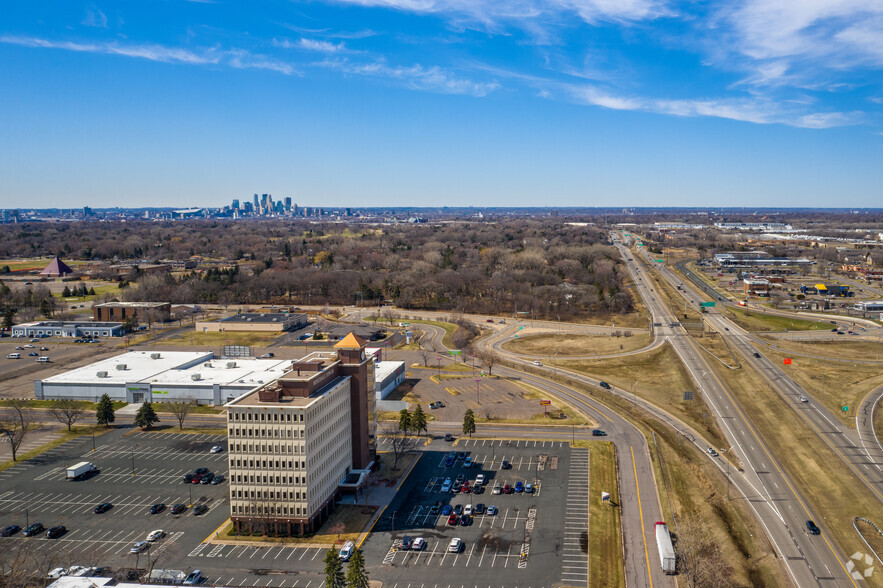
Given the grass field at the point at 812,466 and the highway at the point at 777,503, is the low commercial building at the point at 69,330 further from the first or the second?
the grass field at the point at 812,466

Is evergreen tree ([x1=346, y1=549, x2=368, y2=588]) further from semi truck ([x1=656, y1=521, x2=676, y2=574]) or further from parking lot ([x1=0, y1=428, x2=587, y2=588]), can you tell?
semi truck ([x1=656, y1=521, x2=676, y2=574])

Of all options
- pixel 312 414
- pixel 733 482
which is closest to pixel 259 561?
pixel 312 414

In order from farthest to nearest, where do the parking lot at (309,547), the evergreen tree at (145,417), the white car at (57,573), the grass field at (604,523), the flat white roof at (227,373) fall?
1. the flat white roof at (227,373)
2. the evergreen tree at (145,417)
3. the parking lot at (309,547)
4. the grass field at (604,523)
5. the white car at (57,573)

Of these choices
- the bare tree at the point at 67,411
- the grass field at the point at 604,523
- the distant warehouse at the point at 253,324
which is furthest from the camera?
the distant warehouse at the point at 253,324

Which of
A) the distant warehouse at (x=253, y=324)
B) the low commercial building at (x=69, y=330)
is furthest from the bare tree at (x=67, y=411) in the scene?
the distant warehouse at (x=253, y=324)

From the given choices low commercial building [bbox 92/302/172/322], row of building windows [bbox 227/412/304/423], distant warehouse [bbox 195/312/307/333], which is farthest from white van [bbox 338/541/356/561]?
low commercial building [bbox 92/302/172/322]

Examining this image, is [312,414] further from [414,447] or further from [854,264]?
[854,264]

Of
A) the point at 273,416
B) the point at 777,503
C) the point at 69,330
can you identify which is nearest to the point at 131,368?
the point at 69,330
